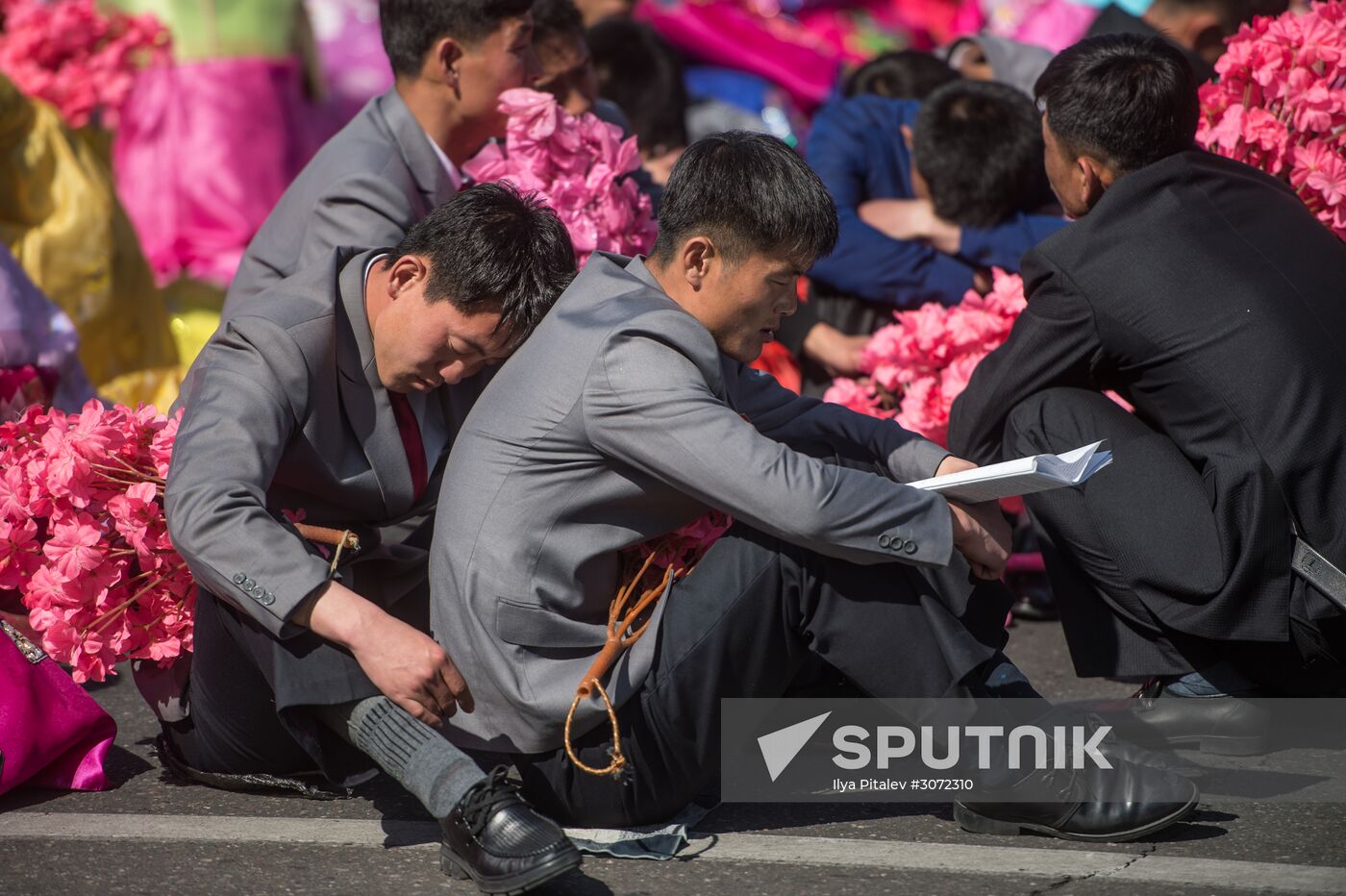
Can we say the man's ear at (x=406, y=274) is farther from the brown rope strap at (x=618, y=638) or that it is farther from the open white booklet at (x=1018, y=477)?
the open white booklet at (x=1018, y=477)

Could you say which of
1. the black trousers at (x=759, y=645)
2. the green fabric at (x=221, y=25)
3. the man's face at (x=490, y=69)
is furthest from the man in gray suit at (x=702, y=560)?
the green fabric at (x=221, y=25)

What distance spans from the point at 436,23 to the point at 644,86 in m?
1.89

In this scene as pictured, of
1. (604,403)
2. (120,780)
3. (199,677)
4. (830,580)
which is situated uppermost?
(604,403)

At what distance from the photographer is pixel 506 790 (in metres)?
2.58

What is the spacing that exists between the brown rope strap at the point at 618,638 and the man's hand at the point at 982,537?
1.58ft

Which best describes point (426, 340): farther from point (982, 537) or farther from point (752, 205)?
point (982, 537)

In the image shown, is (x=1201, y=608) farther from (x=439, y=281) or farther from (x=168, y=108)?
(x=168, y=108)

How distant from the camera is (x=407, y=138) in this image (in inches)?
160

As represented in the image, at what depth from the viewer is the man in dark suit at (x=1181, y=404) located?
10.4 feet

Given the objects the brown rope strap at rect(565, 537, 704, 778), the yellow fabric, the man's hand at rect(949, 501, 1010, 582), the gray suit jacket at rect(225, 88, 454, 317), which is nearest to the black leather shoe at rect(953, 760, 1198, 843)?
→ the man's hand at rect(949, 501, 1010, 582)

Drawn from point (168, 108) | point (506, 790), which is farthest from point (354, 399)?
point (168, 108)

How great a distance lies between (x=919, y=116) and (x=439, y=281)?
253 cm

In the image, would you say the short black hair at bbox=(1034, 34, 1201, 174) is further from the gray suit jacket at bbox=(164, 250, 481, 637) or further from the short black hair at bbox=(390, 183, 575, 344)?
the gray suit jacket at bbox=(164, 250, 481, 637)

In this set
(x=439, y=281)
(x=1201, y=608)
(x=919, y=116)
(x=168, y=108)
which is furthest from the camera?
(x=168, y=108)
